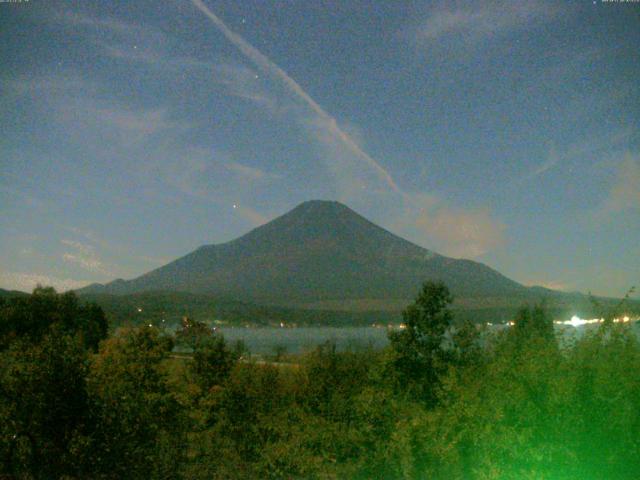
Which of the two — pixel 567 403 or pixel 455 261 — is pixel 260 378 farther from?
pixel 455 261

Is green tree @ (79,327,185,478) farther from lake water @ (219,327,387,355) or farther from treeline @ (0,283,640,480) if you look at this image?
lake water @ (219,327,387,355)

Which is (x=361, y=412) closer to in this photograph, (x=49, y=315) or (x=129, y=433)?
(x=129, y=433)

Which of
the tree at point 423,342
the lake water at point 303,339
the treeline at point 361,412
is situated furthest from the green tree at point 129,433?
the lake water at point 303,339

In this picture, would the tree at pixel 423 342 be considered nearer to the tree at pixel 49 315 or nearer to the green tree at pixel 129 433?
the green tree at pixel 129 433

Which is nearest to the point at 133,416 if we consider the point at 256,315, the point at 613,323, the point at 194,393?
the point at 613,323

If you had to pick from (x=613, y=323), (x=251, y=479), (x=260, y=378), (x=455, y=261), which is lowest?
(x=251, y=479)

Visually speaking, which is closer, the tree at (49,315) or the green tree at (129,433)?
the green tree at (129,433)

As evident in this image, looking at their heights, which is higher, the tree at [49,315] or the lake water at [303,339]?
the tree at [49,315]
